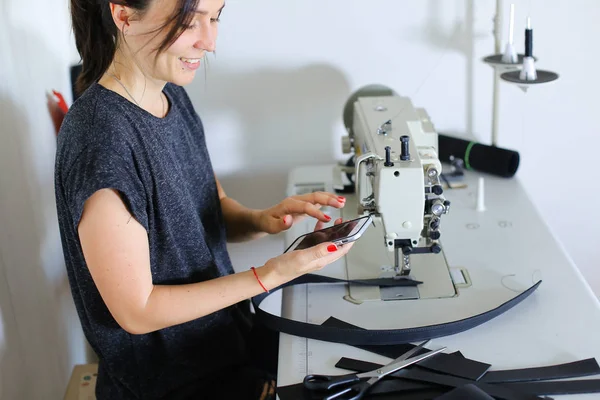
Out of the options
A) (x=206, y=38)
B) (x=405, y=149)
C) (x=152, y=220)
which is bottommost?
(x=152, y=220)

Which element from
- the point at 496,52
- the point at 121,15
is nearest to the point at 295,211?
the point at 121,15

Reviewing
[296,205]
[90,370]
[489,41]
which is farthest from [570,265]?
[90,370]

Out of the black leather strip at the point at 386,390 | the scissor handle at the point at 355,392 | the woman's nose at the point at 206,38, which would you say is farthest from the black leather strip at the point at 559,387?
the woman's nose at the point at 206,38

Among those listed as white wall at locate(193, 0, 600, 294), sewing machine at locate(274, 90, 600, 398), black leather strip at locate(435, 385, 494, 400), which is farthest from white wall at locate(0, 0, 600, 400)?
black leather strip at locate(435, 385, 494, 400)

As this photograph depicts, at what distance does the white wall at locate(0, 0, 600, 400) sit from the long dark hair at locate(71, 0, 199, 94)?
17.9 inches

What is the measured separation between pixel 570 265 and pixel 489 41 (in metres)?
0.86

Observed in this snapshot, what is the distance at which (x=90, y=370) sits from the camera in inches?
81.2

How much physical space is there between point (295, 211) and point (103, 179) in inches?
22.1

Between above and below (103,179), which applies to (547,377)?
below

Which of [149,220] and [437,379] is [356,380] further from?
[149,220]

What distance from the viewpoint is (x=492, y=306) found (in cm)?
159

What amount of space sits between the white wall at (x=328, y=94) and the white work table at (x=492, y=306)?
49cm

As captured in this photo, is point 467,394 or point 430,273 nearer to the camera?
point 467,394

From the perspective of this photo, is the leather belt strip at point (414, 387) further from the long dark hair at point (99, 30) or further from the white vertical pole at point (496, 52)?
the white vertical pole at point (496, 52)
